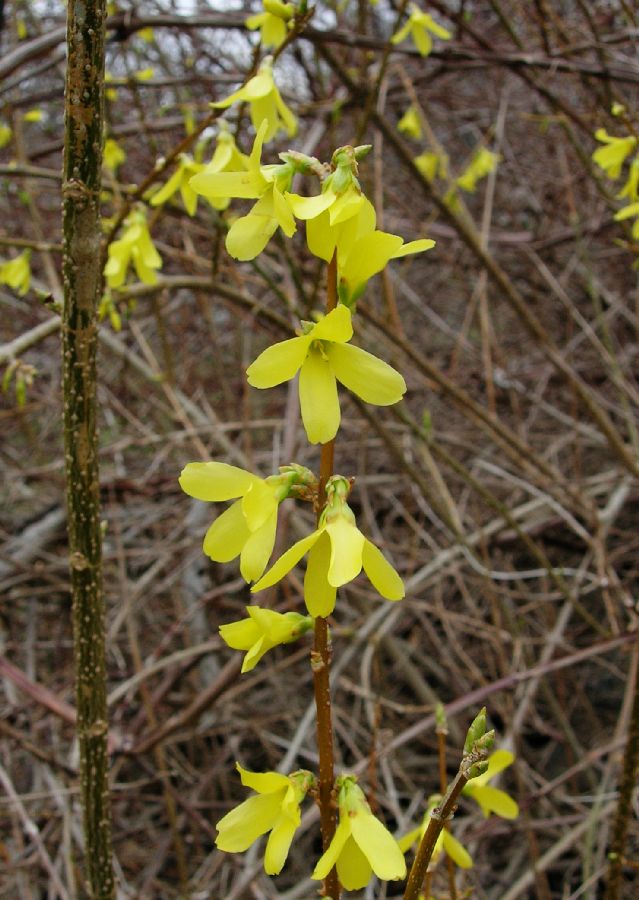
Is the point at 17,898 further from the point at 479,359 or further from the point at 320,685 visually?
the point at 479,359

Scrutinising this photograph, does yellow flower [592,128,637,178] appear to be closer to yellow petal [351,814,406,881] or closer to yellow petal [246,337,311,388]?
yellow petal [246,337,311,388]

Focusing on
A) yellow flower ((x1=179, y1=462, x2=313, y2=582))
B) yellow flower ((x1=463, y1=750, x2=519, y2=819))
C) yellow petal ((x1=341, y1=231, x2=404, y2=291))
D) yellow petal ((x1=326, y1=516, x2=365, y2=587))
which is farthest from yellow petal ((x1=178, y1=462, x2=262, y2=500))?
yellow flower ((x1=463, y1=750, x2=519, y2=819))

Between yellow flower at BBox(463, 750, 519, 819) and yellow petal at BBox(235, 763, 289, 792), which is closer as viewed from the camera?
yellow petal at BBox(235, 763, 289, 792)

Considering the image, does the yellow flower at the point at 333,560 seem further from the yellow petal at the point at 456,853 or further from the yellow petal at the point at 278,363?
the yellow petal at the point at 456,853

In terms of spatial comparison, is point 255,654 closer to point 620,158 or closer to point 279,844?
point 279,844

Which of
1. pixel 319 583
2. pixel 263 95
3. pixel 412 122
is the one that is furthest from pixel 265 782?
pixel 412 122

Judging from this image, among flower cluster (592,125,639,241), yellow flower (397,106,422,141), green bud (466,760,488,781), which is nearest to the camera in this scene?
Answer: green bud (466,760,488,781)
